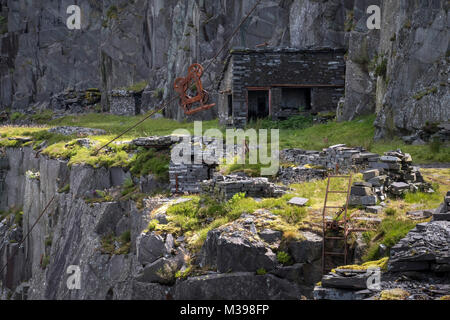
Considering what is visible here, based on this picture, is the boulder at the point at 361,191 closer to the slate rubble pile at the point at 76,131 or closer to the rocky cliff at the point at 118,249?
the rocky cliff at the point at 118,249

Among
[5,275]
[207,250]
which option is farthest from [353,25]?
[5,275]

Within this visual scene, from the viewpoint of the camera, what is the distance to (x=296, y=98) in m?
31.5

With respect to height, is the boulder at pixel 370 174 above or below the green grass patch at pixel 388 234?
above

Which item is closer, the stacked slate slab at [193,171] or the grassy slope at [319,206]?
the grassy slope at [319,206]

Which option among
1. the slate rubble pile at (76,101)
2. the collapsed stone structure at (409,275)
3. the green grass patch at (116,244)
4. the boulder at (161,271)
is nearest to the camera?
the collapsed stone structure at (409,275)

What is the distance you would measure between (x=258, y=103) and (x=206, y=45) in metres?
11.9

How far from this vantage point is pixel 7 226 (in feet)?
92.0

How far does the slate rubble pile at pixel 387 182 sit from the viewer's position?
11945 millimetres

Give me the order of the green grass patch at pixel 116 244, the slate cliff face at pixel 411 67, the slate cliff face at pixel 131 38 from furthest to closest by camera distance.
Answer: the slate cliff face at pixel 131 38 → the slate cliff face at pixel 411 67 → the green grass patch at pixel 116 244

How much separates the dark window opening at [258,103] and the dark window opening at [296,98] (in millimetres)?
1200

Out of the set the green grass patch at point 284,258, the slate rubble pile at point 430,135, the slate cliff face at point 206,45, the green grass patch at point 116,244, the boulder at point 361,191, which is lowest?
the green grass patch at point 116,244

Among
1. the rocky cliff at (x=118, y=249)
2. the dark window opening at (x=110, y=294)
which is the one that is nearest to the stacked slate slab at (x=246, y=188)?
the rocky cliff at (x=118, y=249)

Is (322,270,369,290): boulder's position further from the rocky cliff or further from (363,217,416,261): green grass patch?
the rocky cliff

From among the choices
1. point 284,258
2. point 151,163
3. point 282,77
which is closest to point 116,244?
point 151,163
